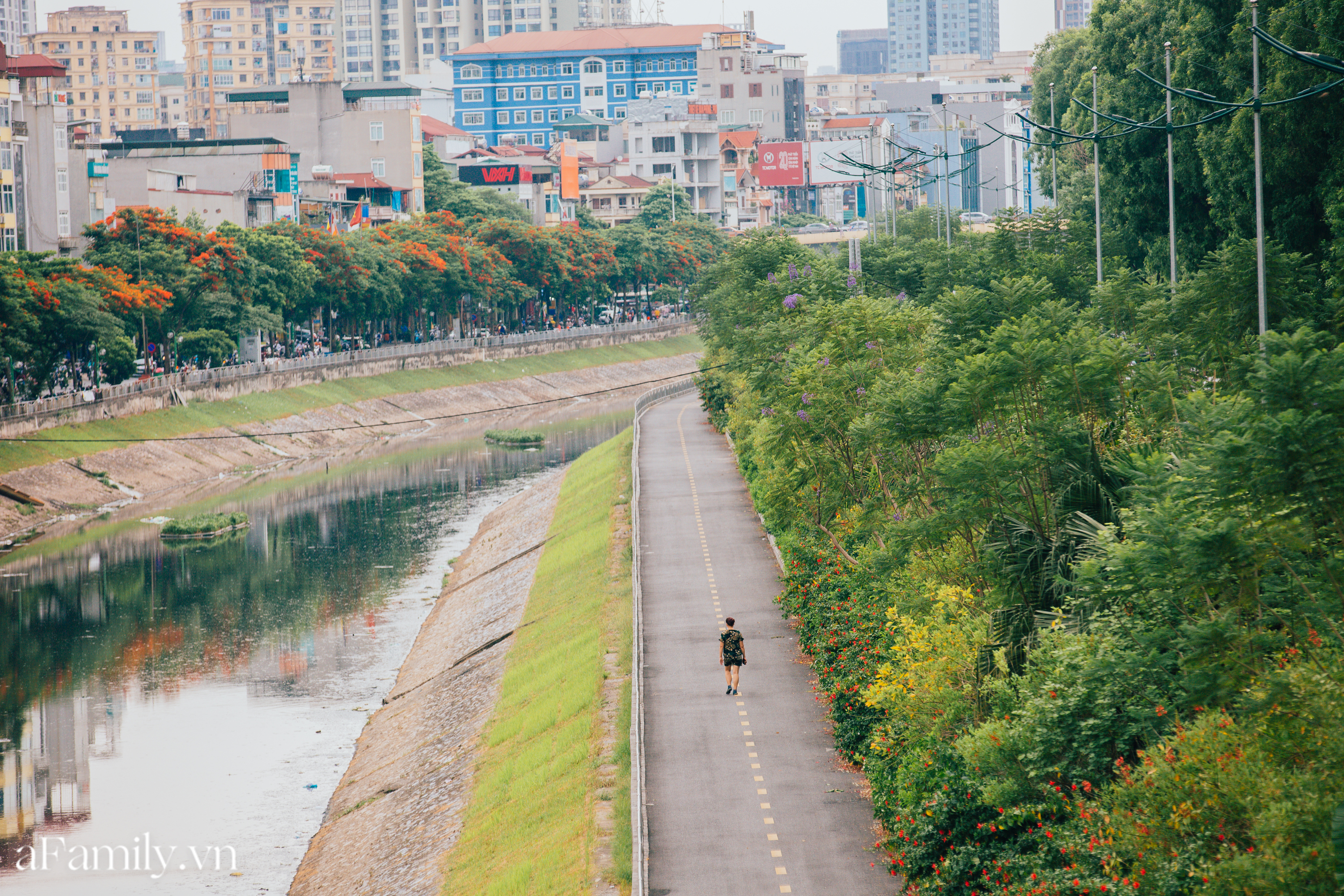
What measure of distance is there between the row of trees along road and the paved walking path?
4683 centimetres

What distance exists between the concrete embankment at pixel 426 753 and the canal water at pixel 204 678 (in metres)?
0.84

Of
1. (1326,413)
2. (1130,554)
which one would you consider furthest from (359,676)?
(1326,413)

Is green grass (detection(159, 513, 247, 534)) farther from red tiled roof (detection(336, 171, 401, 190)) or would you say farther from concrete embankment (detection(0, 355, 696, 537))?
red tiled roof (detection(336, 171, 401, 190))

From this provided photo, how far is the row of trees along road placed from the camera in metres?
89.4

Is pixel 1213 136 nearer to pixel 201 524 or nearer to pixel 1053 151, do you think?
pixel 1053 151

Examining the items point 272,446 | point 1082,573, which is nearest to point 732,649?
point 1082,573

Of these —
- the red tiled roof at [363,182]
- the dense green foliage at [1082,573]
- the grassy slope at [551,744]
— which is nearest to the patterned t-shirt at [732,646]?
the dense green foliage at [1082,573]

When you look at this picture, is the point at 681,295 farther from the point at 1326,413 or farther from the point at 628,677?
the point at 1326,413

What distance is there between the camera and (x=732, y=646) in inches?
1492

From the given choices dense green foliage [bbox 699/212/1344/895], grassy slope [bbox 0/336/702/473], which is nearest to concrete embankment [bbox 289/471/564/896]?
dense green foliage [bbox 699/212/1344/895]

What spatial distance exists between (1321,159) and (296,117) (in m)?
153

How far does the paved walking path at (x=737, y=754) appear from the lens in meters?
28.0

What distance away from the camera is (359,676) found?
182 ft

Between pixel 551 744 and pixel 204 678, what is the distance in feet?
68.5
